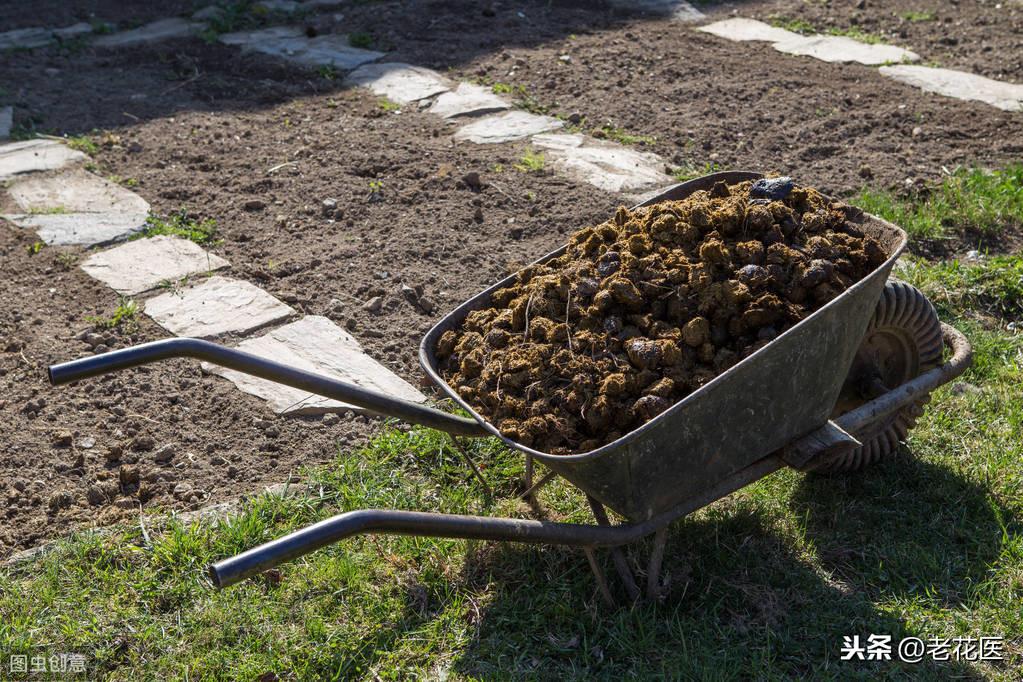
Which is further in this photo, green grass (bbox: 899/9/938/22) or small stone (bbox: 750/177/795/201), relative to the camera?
green grass (bbox: 899/9/938/22)

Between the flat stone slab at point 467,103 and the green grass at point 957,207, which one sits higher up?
the green grass at point 957,207

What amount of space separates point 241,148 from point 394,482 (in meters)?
3.03

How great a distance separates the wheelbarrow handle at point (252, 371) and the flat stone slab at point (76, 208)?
249 centimetres

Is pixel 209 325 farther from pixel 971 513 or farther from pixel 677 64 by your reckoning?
pixel 677 64

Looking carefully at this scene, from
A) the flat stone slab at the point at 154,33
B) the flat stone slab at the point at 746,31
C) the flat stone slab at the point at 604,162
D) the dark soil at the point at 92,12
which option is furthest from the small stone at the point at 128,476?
the dark soil at the point at 92,12

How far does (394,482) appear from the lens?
3225 millimetres

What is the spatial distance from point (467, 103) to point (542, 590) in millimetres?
3948

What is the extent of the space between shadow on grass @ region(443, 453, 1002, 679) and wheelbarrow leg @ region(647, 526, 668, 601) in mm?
44

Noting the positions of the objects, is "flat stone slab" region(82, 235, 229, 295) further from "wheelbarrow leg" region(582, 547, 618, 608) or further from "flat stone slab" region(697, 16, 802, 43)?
"flat stone slab" region(697, 16, 802, 43)

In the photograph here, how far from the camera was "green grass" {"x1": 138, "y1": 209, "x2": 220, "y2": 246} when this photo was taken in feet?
15.5

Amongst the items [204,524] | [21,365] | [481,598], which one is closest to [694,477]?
[481,598]

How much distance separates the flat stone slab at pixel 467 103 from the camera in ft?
19.7

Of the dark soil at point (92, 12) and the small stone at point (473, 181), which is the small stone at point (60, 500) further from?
the dark soil at point (92, 12)

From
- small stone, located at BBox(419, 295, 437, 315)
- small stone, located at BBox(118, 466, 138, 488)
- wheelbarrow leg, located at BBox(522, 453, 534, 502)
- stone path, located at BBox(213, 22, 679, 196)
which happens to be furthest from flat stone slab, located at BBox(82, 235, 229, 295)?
wheelbarrow leg, located at BBox(522, 453, 534, 502)
